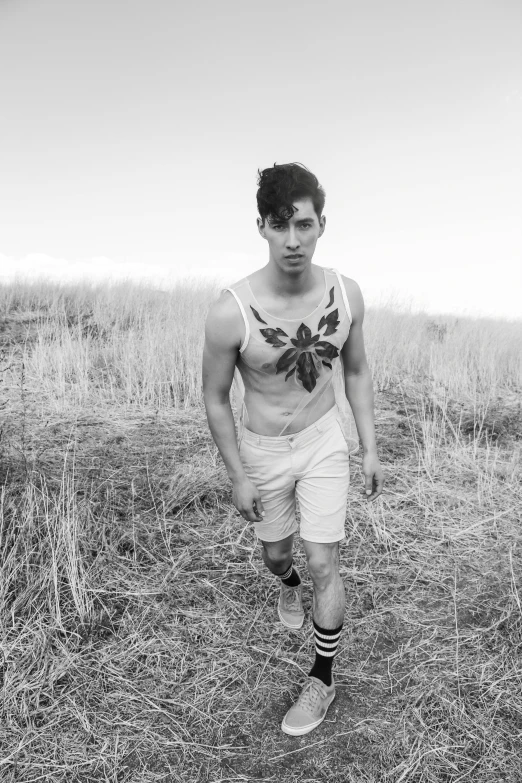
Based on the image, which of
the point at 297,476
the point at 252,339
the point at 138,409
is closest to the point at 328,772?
the point at 297,476

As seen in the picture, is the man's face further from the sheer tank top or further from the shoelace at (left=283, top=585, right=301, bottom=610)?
the shoelace at (left=283, top=585, right=301, bottom=610)

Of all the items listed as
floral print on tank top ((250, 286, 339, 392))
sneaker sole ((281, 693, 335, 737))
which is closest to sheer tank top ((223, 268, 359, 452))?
floral print on tank top ((250, 286, 339, 392))

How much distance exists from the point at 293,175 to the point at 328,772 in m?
2.19

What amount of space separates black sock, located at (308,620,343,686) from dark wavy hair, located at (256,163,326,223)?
1.57 metres

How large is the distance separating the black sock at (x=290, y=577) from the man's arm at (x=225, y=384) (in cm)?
62

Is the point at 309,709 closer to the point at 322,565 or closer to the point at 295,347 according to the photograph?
the point at 322,565


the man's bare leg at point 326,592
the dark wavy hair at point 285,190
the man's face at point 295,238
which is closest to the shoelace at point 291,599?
the man's bare leg at point 326,592

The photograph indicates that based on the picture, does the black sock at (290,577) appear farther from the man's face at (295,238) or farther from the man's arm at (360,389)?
the man's face at (295,238)

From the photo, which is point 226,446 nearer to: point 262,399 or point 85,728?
point 262,399

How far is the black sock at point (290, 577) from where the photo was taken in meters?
2.42

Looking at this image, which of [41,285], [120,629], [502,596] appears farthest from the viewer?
[41,285]

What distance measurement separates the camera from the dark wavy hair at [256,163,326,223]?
184 cm

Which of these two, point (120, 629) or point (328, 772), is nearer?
point (328, 772)

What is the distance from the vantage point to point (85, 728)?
6.23 ft
